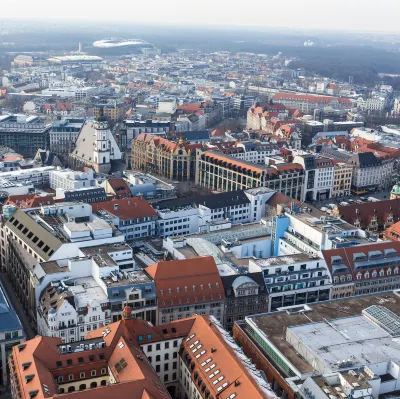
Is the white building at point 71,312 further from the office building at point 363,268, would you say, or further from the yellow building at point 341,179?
the yellow building at point 341,179

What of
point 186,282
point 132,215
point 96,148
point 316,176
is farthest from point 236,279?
point 96,148

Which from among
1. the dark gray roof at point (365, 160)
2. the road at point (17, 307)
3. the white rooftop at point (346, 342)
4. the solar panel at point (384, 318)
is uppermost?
the solar panel at point (384, 318)

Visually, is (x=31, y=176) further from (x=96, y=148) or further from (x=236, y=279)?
(x=236, y=279)

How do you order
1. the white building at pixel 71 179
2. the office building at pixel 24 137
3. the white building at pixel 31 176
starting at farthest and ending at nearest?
the office building at pixel 24 137, the white building at pixel 31 176, the white building at pixel 71 179

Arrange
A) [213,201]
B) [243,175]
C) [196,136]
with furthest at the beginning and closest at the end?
[196,136], [243,175], [213,201]

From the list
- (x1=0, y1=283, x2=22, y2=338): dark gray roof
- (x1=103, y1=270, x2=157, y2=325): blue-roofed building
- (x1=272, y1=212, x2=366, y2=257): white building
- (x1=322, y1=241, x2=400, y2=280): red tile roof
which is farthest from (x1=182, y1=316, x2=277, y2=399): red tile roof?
(x1=272, y1=212, x2=366, y2=257): white building

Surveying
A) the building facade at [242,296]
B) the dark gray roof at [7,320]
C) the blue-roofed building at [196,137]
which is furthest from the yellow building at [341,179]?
the dark gray roof at [7,320]

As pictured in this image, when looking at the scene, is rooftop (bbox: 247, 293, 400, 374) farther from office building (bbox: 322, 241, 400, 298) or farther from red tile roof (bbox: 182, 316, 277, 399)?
office building (bbox: 322, 241, 400, 298)
